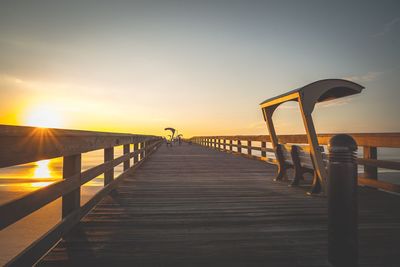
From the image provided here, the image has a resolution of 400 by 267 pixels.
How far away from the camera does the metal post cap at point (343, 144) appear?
6.77ft

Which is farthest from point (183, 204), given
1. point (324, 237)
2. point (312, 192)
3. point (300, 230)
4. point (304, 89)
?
point (304, 89)

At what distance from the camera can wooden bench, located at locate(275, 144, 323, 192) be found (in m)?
5.18

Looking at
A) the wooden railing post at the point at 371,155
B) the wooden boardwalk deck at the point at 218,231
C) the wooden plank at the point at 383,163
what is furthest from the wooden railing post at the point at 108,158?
the wooden railing post at the point at 371,155

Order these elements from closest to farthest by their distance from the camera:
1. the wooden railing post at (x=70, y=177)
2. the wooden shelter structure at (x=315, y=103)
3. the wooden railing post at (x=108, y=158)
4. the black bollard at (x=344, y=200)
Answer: the black bollard at (x=344, y=200) < the wooden railing post at (x=70, y=177) < the wooden railing post at (x=108, y=158) < the wooden shelter structure at (x=315, y=103)

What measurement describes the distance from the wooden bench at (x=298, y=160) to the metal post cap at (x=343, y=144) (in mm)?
3056

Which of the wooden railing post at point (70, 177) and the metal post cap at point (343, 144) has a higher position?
the metal post cap at point (343, 144)

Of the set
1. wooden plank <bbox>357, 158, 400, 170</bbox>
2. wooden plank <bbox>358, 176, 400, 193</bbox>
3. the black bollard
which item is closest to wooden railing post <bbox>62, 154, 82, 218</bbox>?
the black bollard

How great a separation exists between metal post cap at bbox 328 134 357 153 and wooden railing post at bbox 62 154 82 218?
8.61 ft

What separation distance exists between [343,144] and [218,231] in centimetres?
171

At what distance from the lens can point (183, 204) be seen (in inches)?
170

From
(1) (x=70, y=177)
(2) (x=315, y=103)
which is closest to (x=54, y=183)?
(1) (x=70, y=177)

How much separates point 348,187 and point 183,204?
2.78 m

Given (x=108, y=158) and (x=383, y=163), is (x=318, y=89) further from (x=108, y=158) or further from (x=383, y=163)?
(x=108, y=158)

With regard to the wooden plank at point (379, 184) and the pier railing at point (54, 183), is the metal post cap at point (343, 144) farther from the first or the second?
the wooden plank at point (379, 184)
